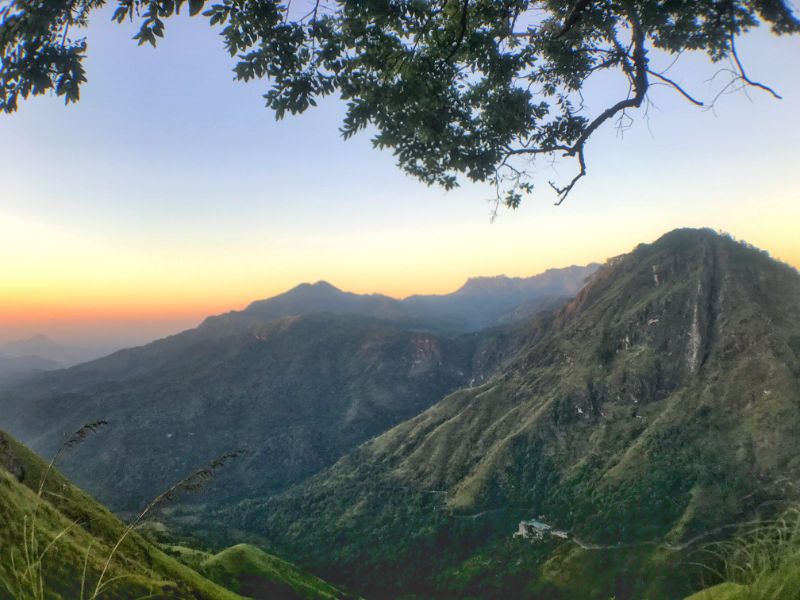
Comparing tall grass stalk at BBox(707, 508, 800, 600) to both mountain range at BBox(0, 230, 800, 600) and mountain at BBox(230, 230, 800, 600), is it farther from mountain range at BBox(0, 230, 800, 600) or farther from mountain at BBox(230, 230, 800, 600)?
mountain range at BBox(0, 230, 800, 600)

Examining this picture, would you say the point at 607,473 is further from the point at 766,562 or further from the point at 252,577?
the point at 766,562

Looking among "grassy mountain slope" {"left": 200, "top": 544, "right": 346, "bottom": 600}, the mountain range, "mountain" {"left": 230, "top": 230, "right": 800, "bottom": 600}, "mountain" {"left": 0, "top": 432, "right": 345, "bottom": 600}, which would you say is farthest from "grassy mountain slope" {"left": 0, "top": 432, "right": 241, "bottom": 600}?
the mountain range

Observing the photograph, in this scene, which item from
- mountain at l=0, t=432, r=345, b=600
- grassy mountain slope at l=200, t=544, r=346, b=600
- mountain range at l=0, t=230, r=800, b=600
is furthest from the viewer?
mountain range at l=0, t=230, r=800, b=600

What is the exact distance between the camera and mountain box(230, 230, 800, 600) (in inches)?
5197

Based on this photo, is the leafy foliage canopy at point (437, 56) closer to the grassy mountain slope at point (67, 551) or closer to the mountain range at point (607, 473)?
the grassy mountain slope at point (67, 551)

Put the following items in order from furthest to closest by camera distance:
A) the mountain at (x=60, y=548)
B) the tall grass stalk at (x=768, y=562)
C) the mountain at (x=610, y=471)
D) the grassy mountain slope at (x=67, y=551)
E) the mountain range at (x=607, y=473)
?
the mountain range at (x=607, y=473) < the mountain at (x=610, y=471) < the grassy mountain slope at (x=67, y=551) < the mountain at (x=60, y=548) < the tall grass stalk at (x=768, y=562)

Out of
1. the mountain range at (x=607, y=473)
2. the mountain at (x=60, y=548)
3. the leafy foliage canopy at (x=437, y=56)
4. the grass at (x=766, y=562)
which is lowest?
the mountain range at (x=607, y=473)

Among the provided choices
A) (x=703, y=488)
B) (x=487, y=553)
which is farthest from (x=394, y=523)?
(x=703, y=488)

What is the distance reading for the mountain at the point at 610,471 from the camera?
13200 cm

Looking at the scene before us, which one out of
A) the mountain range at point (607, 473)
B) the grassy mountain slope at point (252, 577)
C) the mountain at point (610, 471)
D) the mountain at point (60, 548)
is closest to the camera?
the mountain at point (60, 548)

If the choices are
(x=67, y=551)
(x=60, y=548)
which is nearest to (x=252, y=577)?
(x=67, y=551)

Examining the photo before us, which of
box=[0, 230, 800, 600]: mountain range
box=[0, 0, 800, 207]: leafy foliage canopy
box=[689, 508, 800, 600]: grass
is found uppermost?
box=[0, 0, 800, 207]: leafy foliage canopy

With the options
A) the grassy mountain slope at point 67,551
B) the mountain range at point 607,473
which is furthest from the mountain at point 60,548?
the mountain range at point 607,473

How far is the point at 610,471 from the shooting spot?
513ft
